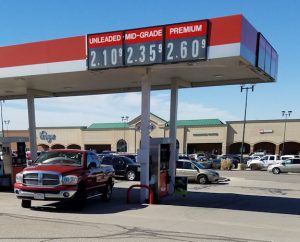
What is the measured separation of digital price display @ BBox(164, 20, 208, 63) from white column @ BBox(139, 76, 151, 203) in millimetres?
2048

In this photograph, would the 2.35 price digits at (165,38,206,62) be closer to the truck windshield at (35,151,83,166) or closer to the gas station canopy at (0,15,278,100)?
the gas station canopy at (0,15,278,100)

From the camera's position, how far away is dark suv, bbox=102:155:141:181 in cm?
2675

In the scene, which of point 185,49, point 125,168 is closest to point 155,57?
point 185,49

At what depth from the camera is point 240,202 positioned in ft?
52.2

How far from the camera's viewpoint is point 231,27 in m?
11.8

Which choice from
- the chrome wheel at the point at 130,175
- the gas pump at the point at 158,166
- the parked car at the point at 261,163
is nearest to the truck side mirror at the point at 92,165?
the gas pump at the point at 158,166

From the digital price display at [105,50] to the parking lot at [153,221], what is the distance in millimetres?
4702

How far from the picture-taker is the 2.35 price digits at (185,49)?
484 inches

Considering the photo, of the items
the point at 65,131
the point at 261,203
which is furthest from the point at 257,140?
the point at 261,203

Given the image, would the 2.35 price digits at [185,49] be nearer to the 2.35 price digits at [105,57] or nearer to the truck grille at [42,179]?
the 2.35 price digits at [105,57]

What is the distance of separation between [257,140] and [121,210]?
6786 cm

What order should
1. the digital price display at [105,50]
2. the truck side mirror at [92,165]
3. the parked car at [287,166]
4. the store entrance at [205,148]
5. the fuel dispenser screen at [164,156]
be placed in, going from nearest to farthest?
the truck side mirror at [92,165] → the digital price display at [105,50] → the fuel dispenser screen at [164,156] → the parked car at [287,166] → the store entrance at [205,148]

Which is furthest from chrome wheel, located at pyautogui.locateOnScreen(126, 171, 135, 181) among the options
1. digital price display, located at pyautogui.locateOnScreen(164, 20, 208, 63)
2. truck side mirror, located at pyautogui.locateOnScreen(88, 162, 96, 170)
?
digital price display, located at pyautogui.locateOnScreen(164, 20, 208, 63)

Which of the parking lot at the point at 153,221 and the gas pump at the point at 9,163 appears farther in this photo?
the gas pump at the point at 9,163
